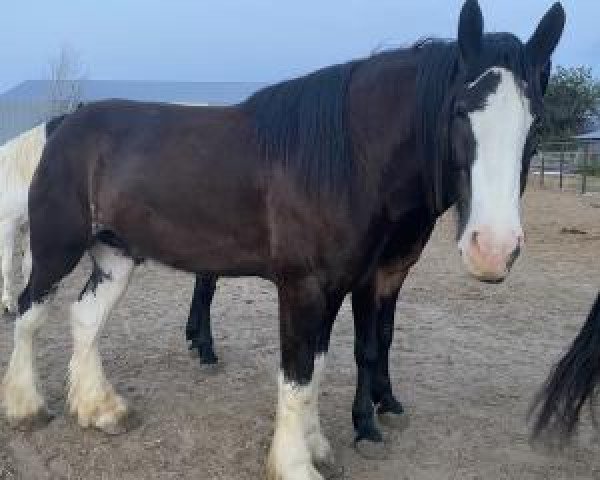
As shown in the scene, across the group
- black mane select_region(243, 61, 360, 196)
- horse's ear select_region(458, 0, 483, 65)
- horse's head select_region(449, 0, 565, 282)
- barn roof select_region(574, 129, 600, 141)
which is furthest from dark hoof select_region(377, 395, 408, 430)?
barn roof select_region(574, 129, 600, 141)

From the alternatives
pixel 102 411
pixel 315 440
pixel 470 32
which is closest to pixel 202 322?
pixel 102 411

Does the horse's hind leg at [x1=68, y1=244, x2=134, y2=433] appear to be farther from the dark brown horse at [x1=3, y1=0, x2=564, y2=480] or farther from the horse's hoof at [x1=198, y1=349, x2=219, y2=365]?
the horse's hoof at [x1=198, y1=349, x2=219, y2=365]

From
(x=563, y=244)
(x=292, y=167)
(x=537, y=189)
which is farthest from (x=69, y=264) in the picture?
(x=537, y=189)

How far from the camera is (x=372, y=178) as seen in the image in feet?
10.4

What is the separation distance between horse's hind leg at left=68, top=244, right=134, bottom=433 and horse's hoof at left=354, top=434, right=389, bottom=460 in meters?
1.31

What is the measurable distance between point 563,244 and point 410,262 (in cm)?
758

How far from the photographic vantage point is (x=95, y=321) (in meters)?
4.19

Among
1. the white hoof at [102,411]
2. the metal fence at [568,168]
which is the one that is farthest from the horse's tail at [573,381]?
the metal fence at [568,168]

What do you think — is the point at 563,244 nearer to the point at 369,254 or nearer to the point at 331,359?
the point at 331,359

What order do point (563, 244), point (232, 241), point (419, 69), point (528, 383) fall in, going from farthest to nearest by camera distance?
point (563, 244) → point (528, 383) → point (232, 241) → point (419, 69)

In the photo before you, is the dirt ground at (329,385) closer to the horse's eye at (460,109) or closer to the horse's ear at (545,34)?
the horse's eye at (460,109)

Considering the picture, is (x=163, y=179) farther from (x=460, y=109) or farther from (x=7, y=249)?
(x=7, y=249)

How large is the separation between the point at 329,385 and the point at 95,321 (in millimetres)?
1536

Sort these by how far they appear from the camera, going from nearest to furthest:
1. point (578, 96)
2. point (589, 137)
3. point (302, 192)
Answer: point (302, 192) → point (589, 137) → point (578, 96)
